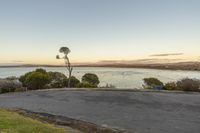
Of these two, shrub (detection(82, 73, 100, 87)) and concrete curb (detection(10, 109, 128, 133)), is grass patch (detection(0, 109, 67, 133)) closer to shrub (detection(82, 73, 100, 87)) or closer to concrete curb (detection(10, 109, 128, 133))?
concrete curb (detection(10, 109, 128, 133))

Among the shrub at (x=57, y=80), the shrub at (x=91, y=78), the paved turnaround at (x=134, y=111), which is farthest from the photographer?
the shrub at (x=91, y=78)

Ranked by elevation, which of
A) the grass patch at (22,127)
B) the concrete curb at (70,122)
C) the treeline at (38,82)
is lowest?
the concrete curb at (70,122)

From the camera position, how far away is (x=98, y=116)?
34.1ft

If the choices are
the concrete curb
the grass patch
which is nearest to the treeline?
the concrete curb

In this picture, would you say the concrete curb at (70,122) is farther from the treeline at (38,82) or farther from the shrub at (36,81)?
the shrub at (36,81)

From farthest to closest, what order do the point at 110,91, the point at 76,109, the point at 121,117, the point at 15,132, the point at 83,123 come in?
the point at 110,91, the point at 76,109, the point at 121,117, the point at 83,123, the point at 15,132

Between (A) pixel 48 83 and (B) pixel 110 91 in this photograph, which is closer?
(B) pixel 110 91

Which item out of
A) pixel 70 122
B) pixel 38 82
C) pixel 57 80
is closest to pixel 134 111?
Result: pixel 70 122

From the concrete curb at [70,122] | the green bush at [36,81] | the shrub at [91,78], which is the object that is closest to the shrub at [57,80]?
the green bush at [36,81]

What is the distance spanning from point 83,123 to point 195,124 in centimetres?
327

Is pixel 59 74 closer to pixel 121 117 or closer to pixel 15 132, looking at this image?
pixel 121 117

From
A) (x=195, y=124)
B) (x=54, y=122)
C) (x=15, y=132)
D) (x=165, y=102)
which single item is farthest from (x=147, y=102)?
(x=15, y=132)

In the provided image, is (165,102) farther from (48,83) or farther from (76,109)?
(48,83)

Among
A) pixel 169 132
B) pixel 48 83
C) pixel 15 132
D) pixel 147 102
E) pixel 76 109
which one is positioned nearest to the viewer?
pixel 15 132
